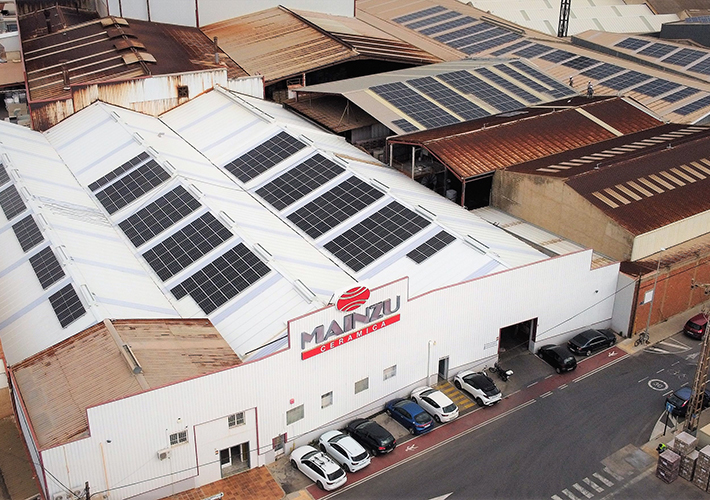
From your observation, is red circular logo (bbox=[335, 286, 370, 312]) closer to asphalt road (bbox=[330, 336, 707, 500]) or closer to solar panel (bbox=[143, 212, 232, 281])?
asphalt road (bbox=[330, 336, 707, 500])

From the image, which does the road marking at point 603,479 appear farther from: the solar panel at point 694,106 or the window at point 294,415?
the solar panel at point 694,106

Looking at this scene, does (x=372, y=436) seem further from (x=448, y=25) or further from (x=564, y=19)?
(x=564, y=19)

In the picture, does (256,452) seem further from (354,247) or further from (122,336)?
(354,247)

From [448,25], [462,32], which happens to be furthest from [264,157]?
[448,25]

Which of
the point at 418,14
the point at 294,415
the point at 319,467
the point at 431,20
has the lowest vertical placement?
the point at 319,467

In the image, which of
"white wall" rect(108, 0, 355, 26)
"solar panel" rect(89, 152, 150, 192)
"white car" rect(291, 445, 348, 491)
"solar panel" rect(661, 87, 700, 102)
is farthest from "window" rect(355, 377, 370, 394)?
"white wall" rect(108, 0, 355, 26)

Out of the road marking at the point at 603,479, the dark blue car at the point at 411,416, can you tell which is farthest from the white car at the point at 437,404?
the road marking at the point at 603,479
